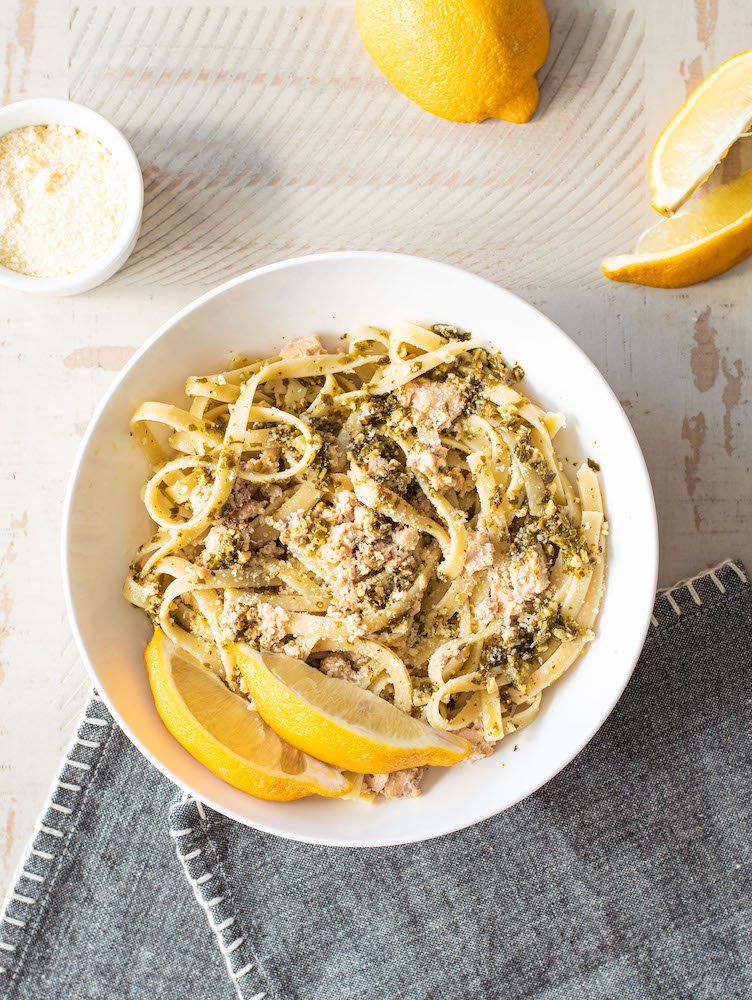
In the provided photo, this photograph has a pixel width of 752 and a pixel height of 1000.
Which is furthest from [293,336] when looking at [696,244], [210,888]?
[210,888]

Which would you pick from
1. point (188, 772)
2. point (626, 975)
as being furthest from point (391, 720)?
point (626, 975)

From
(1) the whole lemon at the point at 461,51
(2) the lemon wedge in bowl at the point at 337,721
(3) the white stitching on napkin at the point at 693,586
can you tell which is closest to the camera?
(2) the lemon wedge in bowl at the point at 337,721

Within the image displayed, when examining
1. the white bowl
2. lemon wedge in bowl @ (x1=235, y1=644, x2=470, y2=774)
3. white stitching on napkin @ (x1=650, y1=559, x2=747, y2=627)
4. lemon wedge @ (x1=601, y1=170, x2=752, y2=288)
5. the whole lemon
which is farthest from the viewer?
white stitching on napkin @ (x1=650, y1=559, x2=747, y2=627)

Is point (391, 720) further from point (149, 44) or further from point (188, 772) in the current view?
point (149, 44)

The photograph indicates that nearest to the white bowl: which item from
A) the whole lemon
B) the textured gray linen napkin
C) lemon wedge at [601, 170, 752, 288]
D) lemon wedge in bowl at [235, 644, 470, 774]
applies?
lemon wedge in bowl at [235, 644, 470, 774]

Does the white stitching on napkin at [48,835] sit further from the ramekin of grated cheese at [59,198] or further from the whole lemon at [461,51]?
the whole lemon at [461,51]

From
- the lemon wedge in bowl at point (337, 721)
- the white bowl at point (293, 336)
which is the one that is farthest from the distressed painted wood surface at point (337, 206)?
the lemon wedge in bowl at point (337, 721)

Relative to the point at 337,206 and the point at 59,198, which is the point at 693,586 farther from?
the point at 59,198

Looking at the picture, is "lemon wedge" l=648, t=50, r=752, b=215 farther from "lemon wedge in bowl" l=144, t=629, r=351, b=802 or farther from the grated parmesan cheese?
"lemon wedge in bowl" l=144, t=629, r=351, b=802
